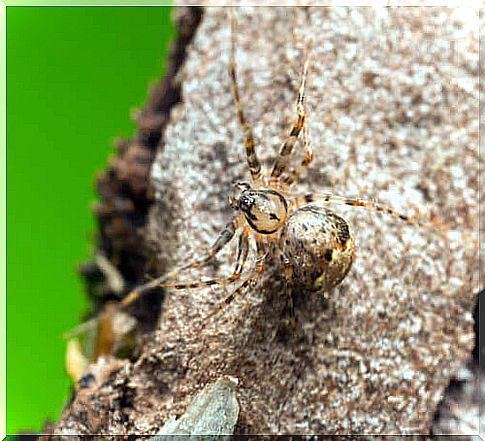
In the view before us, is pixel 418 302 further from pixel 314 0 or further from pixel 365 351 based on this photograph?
pixel 314 0

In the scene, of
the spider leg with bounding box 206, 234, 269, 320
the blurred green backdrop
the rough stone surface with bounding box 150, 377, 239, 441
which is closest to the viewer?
the rough stone surface with bounding box 150, 377, 239, 441

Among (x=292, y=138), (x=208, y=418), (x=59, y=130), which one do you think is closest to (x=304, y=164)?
(x=292, y=138)

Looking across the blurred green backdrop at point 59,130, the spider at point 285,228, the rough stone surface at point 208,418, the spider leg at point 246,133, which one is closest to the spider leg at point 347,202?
the spider at point 285,228

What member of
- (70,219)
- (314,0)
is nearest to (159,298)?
(70,219)

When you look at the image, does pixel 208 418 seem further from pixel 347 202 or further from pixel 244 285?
pixel 347 202

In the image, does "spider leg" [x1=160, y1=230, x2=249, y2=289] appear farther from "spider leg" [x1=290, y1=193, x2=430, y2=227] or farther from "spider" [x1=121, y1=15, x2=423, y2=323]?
"spider leg" [x1=290, y1=193, x2=430, y2=227]

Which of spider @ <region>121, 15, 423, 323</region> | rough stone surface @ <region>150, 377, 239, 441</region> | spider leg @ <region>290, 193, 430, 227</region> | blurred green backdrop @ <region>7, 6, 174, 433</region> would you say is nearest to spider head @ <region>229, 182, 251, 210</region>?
spider @ <region>121, 15, 423, 323</region>

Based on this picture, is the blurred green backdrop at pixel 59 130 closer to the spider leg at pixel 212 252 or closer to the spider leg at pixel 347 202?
the spider leg at pixel 212 252
